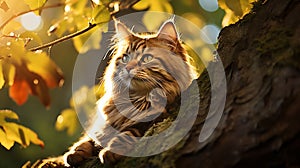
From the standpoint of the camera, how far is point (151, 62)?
2.24 metres

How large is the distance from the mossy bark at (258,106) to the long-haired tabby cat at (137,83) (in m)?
0.51

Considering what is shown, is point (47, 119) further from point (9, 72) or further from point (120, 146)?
point (9, 72)

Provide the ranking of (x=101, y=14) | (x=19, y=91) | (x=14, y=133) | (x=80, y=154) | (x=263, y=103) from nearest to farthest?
(x=263, y=103), (x=19, y=91), (x=14, y=133), (x=101, y=14), (x=80, y=154)

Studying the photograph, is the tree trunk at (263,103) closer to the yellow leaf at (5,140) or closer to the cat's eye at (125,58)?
the yellow leaf at (5,140)

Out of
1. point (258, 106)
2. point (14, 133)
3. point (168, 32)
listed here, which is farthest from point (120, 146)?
point (168, 32)

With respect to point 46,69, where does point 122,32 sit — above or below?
above

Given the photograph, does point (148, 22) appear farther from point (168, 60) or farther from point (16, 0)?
point (16, 0)

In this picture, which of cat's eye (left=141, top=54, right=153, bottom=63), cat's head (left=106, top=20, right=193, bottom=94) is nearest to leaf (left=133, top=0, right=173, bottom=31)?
cat's head (left=106, top=20, right=193, bottom=94)

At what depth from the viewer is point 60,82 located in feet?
3.51

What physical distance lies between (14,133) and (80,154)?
42 cm

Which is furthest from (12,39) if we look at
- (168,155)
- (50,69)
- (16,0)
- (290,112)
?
(290,112)

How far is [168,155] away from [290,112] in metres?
0.33

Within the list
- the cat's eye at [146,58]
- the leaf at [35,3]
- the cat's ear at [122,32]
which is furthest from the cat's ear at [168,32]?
the leaf at [35,3]

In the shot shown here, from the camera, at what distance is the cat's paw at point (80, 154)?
1.76m
